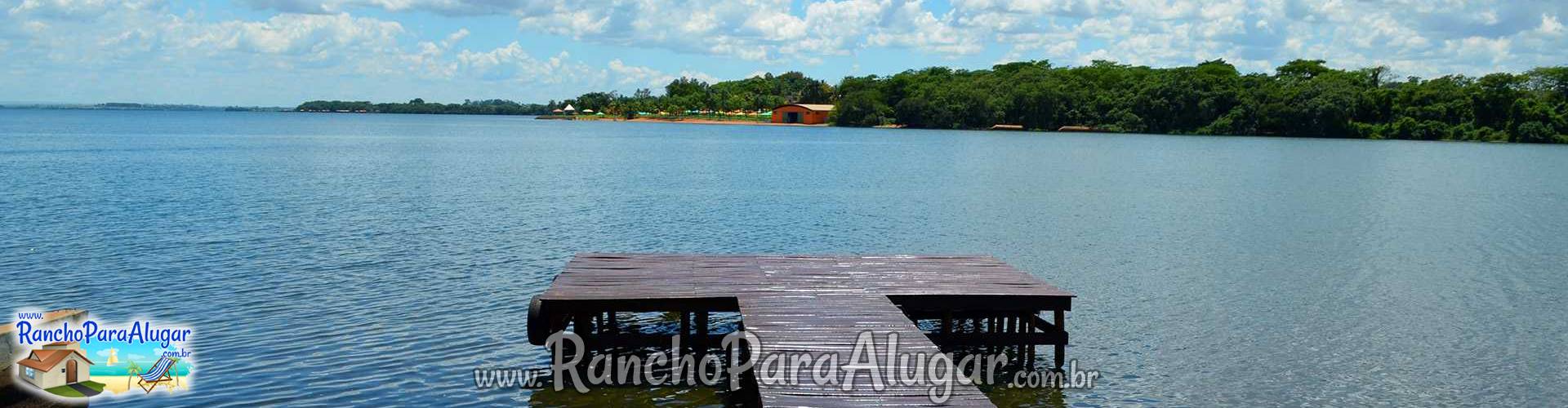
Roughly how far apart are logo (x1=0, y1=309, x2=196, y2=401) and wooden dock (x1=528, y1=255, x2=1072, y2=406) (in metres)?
4.90

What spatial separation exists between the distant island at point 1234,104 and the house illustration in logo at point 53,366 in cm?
14646

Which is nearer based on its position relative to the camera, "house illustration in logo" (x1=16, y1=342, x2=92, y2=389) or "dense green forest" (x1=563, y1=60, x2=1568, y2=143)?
"house illustration in logo" (x1=16, y1=342, x2=92, y2=389)

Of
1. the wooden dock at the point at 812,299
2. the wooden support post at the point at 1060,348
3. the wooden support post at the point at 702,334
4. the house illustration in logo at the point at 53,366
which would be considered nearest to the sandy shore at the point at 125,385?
the house illustration in logo at the point at 53,366

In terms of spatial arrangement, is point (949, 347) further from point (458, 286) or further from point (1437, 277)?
point (1437, 277)

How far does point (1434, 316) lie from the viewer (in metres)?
21.1

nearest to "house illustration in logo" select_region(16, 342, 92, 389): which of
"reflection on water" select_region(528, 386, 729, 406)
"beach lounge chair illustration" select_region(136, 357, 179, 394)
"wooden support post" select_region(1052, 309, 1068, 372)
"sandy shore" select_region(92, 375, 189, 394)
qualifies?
"sandy shore" select_region(92, 375, 189, 394)

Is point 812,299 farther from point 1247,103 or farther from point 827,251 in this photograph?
point 1247,103

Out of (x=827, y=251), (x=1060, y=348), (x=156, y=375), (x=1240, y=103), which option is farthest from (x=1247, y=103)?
(x=156, y=375)

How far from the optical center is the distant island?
13275 cm

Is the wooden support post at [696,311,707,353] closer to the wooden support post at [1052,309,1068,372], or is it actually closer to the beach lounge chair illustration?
the wooden support post at [1052,309,1068,372]

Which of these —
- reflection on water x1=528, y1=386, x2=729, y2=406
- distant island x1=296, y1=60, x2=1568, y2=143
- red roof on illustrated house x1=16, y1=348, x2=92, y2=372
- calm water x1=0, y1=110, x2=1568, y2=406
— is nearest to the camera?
red roof on illustrated house x1=16, y1=348, x2=92, y2=372

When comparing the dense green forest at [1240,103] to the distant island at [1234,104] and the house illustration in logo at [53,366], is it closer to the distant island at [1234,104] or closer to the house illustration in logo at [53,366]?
the distant island at [1234,104]

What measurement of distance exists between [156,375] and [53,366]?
316 cm

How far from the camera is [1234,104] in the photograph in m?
151
